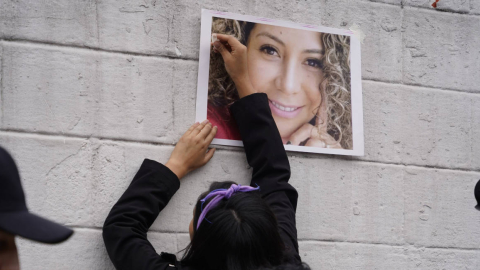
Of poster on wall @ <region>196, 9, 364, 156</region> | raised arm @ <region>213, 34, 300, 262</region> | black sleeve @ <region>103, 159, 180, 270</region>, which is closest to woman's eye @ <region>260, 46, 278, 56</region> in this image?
poster on wall @ <region>196, 9, 364, 156</region>

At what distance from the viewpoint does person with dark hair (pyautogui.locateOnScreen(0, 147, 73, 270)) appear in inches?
27.5

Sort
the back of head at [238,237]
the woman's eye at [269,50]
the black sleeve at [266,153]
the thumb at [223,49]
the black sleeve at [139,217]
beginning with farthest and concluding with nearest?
the woman's eye at [269,50] → the thumb at [223,49] → the black sleeve at [266,153] → the black sleeve at [139,217] → the back of head at [238,237]

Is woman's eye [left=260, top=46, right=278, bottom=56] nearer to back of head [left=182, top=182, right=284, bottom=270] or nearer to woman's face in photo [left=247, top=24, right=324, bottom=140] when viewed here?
woman's face in photo [left=247, top=24, right=324, bottom=140]

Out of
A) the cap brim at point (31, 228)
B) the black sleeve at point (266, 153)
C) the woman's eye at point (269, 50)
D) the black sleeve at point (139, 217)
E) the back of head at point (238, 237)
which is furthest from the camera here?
the woman's eye at point (269, 50)

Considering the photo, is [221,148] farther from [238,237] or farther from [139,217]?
[238,237]

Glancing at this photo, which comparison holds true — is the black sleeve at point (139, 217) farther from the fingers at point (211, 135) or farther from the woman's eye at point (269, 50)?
the woman's eye at point (269, 50)

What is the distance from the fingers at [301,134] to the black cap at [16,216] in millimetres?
1017

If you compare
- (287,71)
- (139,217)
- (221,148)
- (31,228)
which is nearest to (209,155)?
(221,148)

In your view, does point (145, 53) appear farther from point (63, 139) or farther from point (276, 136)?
point (276, 136)

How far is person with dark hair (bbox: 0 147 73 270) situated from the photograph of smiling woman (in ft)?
2.87

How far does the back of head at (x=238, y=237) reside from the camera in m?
1.08

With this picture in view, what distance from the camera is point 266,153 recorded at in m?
1.47

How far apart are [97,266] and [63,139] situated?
0.44 metres

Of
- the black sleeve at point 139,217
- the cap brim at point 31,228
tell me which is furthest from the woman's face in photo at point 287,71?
the cap brim at point 31,228
